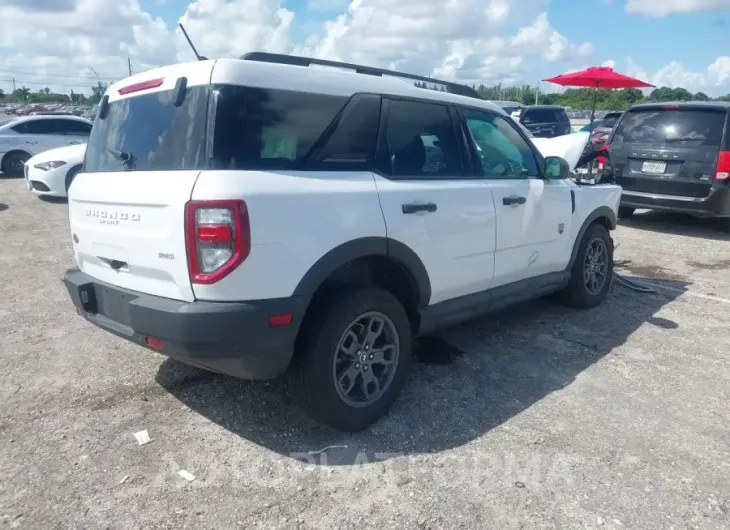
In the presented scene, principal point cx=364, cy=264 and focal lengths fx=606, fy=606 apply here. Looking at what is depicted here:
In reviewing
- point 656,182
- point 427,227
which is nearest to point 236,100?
point 427,227

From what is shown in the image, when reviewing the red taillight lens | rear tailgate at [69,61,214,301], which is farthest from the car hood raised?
the red taillight lens

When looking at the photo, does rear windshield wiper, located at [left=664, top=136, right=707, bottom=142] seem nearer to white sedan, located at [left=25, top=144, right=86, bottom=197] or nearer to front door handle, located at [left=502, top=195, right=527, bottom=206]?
front door handle, located at [left=502, top=195, right=527, bottom=206]

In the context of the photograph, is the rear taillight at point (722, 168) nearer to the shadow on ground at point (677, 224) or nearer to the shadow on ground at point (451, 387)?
the shadow on ground at point (677, 224)

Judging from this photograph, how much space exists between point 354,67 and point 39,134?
44.8 feet

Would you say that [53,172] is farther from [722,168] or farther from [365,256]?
[722,168]

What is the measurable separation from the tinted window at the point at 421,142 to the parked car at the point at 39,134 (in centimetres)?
1275

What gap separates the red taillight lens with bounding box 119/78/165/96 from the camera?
321cm

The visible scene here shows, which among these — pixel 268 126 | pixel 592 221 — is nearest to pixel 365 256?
pixel 268 126

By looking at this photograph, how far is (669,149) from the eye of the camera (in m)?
8.64

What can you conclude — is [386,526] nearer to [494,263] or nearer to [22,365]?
[494,263]

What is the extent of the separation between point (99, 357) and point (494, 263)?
2.87m

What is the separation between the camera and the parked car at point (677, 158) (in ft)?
27.3

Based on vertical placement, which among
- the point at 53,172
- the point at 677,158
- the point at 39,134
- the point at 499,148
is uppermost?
the point at 499,148

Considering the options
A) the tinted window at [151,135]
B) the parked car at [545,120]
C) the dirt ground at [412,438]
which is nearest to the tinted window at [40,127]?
Answer: the dirt ground at [412,438]
